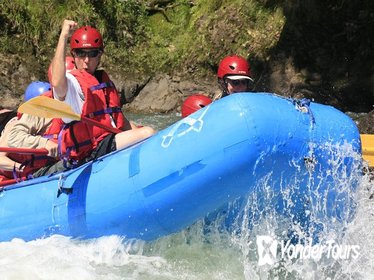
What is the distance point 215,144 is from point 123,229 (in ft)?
2.66

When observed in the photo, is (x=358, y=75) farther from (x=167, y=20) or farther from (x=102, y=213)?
(x=102, y=213)

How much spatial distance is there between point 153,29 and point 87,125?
8459mm

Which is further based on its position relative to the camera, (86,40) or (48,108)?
(86,40)

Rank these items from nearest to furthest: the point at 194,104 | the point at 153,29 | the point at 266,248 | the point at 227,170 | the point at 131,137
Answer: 1. the point at 227,170
2. the point at 266,248
3. the point at 131,137
4. the point at 194,104
5. the point at 153,29

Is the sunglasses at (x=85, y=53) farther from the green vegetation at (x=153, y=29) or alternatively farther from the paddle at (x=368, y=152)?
the green vegetation at (x=153, y=29)

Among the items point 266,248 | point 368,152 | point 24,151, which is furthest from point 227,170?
point 368,152

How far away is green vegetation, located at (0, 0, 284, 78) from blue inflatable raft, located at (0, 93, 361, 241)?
295 inches

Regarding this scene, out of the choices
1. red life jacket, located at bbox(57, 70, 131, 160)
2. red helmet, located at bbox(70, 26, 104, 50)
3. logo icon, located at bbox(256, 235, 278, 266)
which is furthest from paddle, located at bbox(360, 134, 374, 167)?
red helmet, located at bbox(70, 26, 104, 50)

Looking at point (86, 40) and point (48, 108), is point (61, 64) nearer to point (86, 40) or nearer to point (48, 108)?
point (48, 108)

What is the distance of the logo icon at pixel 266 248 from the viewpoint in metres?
3.63

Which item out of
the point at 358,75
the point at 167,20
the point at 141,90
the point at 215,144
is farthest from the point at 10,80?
the point at 215,144

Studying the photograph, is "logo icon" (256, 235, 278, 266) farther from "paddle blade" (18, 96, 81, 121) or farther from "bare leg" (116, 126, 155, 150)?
"paddle blade" (18, 96, 81, 121)

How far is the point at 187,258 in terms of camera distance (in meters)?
3.90

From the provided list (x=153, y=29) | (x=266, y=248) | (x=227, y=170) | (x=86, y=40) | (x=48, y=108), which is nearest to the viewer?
(x=227, y=170)
